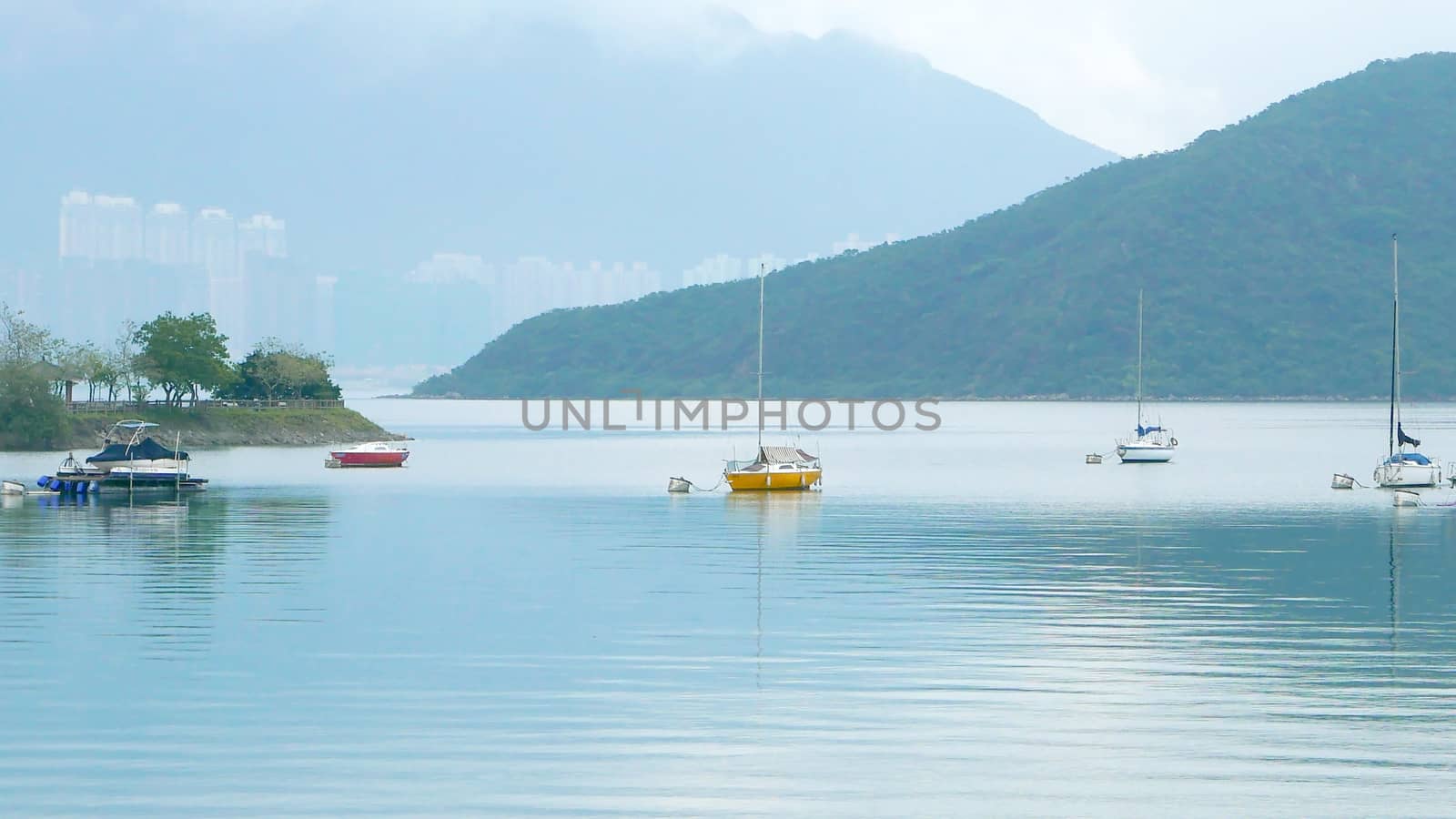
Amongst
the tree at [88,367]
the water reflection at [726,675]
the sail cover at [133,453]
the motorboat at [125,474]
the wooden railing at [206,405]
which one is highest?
the tree at [88,367]

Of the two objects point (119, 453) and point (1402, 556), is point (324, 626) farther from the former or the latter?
point (119, 453)

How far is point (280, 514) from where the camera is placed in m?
70.2

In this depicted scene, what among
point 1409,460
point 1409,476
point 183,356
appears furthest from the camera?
point 183,356

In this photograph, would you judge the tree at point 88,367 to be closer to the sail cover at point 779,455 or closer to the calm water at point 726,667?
the sail cover at point 779,455

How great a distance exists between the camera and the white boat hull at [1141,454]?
12388cm

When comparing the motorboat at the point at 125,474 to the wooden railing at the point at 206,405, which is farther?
the wooden railing at the point at 206,405

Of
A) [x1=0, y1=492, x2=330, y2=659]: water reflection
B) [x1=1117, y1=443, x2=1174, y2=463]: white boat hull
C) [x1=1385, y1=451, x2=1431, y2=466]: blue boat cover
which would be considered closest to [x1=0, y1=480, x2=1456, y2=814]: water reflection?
[x1=0, y1=492, x2=330, y2=659]: water reflection

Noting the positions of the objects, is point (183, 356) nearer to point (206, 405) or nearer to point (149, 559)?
point (206, 405)

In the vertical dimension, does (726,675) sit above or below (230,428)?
below

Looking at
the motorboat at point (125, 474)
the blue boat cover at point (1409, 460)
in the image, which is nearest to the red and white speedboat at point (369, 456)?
the motorboat at point (125, 474)

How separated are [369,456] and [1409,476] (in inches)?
2535

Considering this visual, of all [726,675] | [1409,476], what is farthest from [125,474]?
[726,675]

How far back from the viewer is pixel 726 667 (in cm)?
3000

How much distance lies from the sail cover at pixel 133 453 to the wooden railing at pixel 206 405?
57185mm
